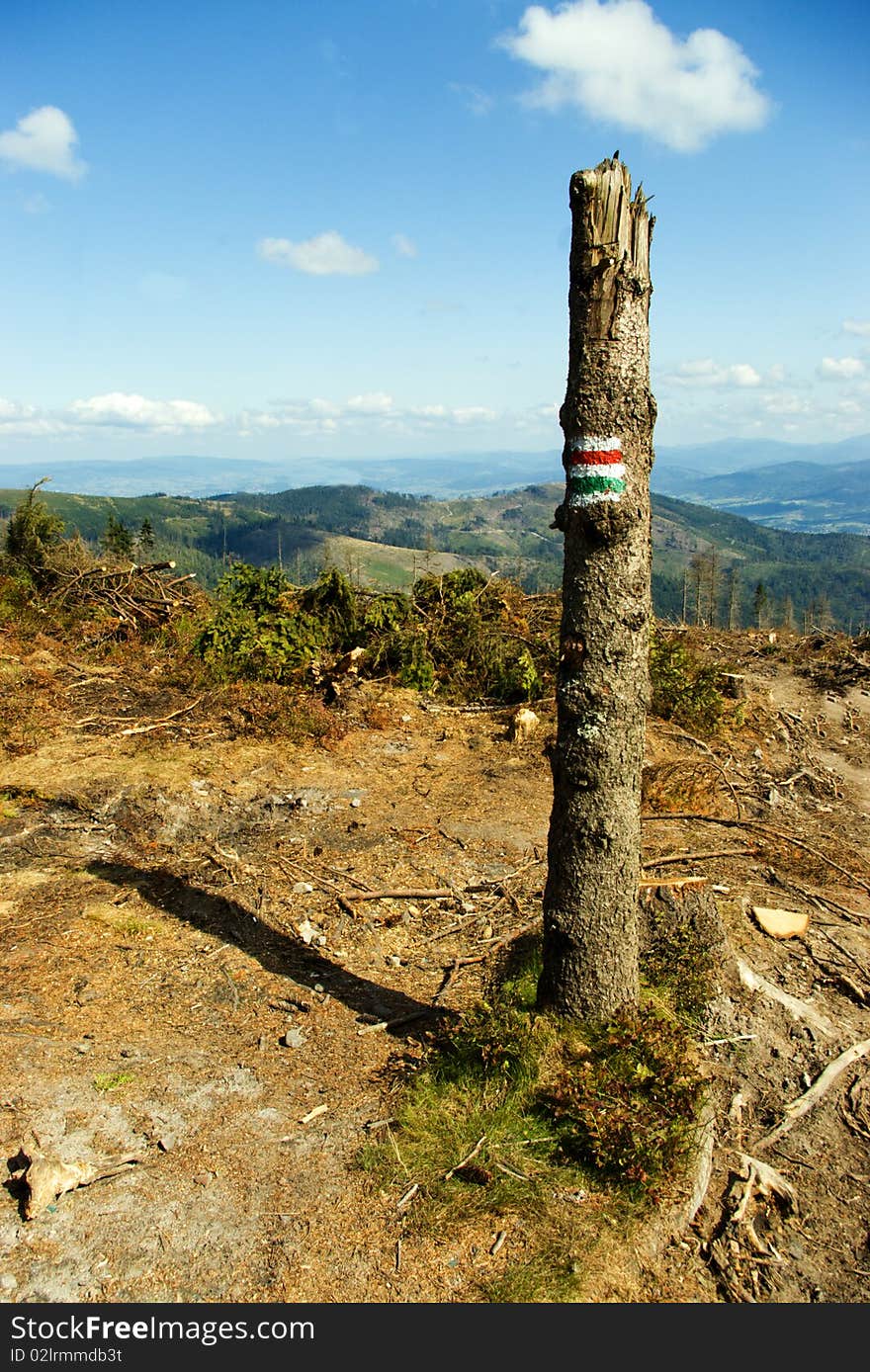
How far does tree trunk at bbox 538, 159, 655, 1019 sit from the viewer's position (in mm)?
3607

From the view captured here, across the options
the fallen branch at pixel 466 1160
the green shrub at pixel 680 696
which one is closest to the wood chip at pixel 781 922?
the fallen branch at pixel 466 1160

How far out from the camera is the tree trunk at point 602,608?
11.8ft

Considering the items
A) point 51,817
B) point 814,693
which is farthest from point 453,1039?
point 814,693

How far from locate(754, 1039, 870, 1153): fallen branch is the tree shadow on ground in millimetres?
1914

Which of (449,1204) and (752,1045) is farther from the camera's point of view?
(752,1045)

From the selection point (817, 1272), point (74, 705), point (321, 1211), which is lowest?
point (817, 1272)

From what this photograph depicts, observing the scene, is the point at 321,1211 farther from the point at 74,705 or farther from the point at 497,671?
→ the point at 497,671

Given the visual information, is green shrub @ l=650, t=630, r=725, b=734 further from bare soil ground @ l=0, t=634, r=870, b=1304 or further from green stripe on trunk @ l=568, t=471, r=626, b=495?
A: green stripe on trunk @ l=568, t=471, r=626, b=495

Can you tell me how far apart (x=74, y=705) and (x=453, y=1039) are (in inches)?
283

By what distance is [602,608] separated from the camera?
150 inches

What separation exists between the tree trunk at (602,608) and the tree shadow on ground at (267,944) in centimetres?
109

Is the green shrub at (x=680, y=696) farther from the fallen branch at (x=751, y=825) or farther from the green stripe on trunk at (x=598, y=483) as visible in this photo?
the green stripe on trunk at (x=598, y=483)

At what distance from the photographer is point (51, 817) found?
7.19m
